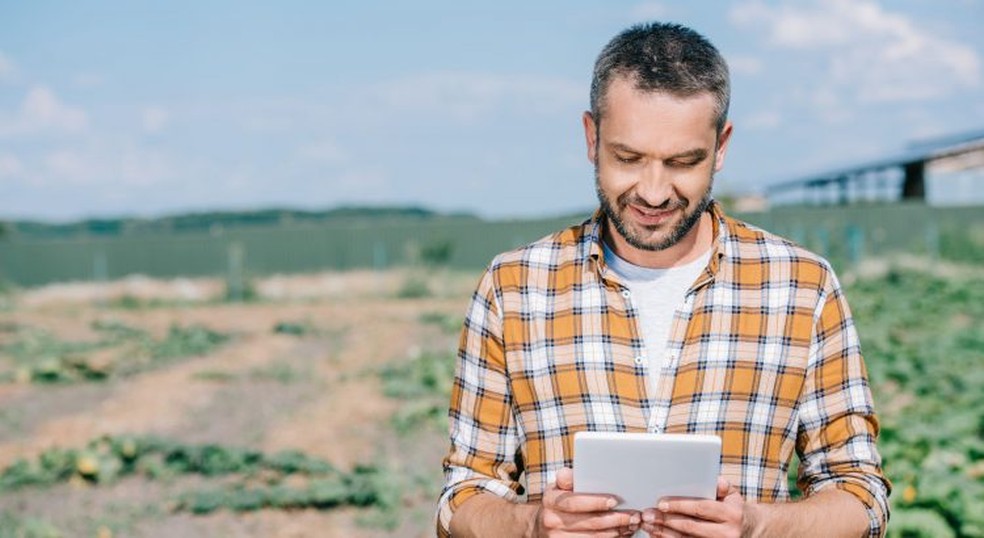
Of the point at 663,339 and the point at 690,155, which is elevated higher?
the point at 690,155

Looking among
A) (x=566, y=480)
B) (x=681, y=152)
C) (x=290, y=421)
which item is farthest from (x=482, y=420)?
(x=290, y=421)

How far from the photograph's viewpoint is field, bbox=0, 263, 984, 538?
678 centimetres

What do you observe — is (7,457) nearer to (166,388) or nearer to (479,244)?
(166,388)

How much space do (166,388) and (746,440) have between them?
10.6 metres

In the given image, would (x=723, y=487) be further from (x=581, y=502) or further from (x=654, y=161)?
(x=654, y=161)

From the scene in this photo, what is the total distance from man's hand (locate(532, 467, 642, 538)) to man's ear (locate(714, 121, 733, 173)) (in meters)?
0.65

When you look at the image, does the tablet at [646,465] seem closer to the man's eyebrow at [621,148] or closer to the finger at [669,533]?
the finger at [669,533]

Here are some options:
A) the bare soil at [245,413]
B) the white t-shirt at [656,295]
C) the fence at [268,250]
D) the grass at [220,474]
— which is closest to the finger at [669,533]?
the white t-shirt at [656,295]

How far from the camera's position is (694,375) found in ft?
6.91

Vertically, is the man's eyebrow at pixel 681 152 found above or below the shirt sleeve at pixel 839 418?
above

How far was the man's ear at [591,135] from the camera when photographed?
210 centimetres

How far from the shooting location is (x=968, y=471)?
5.97 metres

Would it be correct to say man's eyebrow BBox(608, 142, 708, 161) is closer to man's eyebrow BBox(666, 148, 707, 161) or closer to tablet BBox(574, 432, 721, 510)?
man's eyebrow BBox(666, 148, 707, 161)

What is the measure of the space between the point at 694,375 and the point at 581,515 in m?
0.39
